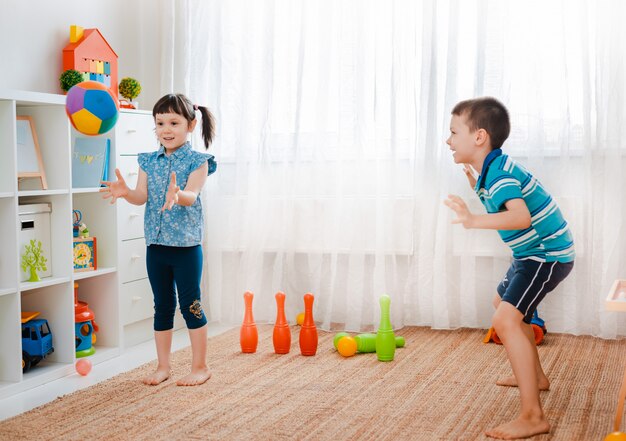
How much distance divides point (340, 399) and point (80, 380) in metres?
0.97

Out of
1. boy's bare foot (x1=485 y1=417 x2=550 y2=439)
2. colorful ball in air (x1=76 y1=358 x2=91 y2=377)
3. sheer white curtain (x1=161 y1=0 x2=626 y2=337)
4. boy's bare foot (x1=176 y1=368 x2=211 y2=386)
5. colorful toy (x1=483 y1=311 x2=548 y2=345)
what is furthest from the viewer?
sheer white curtain (x1=161 y1=0 x2=626 y2=337)

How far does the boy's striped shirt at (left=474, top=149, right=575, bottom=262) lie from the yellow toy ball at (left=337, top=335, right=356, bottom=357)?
942 millimetres

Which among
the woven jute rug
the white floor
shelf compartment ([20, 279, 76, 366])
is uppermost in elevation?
shelf compartment ([20, 279, 76, 366])

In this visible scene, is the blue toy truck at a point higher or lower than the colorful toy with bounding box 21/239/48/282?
lower

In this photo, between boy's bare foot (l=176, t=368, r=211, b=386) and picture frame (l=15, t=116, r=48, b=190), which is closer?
boy's bare foot (l=176, t=368, r=211, b=386)

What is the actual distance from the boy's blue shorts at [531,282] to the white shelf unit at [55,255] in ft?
5.29

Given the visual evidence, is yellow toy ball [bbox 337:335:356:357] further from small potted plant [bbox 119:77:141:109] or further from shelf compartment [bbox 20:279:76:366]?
small potted plant [bbox 119:77:141:109]

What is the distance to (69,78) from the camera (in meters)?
3.11

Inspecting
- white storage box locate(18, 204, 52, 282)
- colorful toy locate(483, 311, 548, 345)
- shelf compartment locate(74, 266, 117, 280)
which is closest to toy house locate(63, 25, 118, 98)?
white storage box locate(18, 204, 52, 282)

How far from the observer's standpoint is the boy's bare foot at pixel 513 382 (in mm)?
2443

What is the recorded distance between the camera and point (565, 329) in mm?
3252

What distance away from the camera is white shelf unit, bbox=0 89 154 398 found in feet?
8.61

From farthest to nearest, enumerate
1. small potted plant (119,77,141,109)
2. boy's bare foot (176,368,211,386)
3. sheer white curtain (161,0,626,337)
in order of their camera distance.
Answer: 1. small potted plant (119,77,141,109)
2. sheer white curtain (161,0,626,337)
3. boy's bare foot (176,368,211,386)

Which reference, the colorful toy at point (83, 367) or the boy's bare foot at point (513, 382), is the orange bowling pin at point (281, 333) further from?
the boy's bare foot at point (513, 382)
